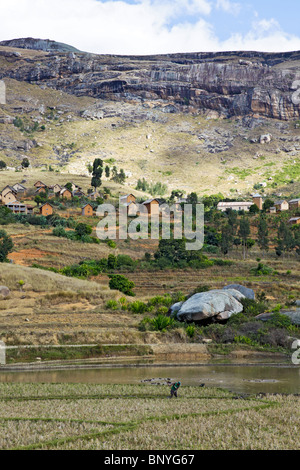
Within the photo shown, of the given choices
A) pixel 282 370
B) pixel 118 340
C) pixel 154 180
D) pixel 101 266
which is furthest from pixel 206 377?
pixel 154 180

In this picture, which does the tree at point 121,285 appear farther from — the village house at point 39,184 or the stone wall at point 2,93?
the stone wall at point 2,93

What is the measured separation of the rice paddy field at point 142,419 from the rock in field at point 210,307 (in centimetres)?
1135

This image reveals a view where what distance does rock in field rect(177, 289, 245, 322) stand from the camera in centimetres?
3058

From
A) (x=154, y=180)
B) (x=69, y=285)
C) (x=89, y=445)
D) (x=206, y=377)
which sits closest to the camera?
(x=89, y=445)

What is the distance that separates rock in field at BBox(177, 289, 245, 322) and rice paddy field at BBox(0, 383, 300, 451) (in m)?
11.3

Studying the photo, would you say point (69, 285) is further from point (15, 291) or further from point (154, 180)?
point (154, 180)

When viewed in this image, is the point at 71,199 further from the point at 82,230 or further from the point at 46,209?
the point at 82,230

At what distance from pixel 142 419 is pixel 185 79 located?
560ft

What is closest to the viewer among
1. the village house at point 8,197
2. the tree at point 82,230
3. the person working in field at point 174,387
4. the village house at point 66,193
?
the person working in field at point 174,387

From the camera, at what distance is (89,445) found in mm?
11070

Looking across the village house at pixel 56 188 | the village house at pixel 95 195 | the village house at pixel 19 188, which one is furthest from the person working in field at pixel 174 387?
the village house at pixel 19 188

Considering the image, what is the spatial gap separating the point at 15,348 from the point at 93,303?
385 inches

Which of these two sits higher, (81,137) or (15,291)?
(81,137)

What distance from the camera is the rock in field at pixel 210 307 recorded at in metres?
30.6
